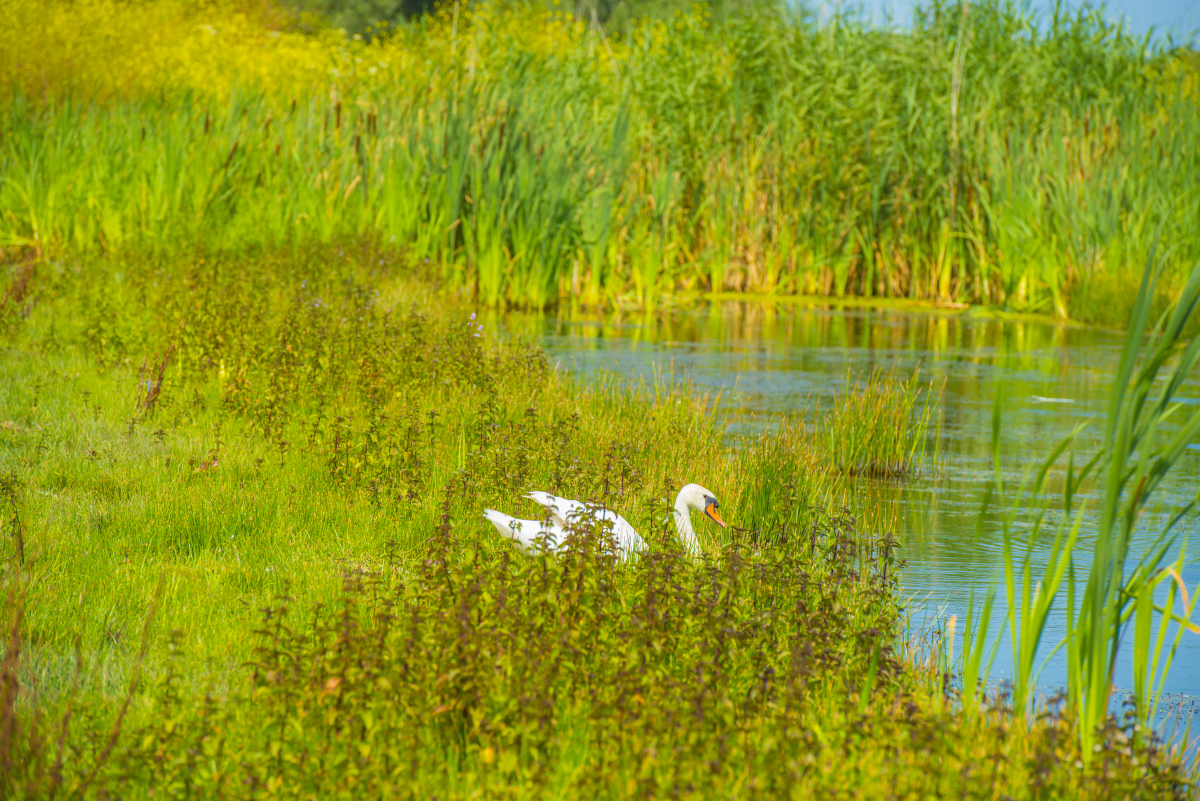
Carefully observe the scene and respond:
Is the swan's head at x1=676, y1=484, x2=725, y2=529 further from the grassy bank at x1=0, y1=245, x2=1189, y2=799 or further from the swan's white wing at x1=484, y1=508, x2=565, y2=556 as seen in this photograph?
the swan's white wing at x1=484, y1=508, x2=565, y2=556

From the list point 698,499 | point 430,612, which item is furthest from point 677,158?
point 430,612

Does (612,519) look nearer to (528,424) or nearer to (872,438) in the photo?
(528,424)

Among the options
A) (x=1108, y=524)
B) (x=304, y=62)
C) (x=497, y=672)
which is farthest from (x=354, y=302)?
(x=304, y=62)

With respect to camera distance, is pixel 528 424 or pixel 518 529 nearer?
pixel 518 529

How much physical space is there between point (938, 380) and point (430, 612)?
25.3 ft

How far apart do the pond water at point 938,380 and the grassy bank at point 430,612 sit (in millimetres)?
383

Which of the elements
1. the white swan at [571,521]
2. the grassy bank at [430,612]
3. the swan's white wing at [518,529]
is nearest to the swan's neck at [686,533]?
the white swan at [571,521]

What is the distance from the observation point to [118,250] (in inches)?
420

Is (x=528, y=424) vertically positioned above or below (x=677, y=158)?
below

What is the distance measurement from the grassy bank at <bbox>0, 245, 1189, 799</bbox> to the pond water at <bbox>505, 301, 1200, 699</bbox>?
0.38 m

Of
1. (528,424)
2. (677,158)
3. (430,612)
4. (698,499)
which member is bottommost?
(430,612)

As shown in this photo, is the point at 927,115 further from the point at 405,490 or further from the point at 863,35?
the point at 405,490

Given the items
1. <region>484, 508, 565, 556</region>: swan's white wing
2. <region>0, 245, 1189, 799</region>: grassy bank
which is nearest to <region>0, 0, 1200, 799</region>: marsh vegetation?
<region>0, 245, 1189, 799</region>: grassy bank

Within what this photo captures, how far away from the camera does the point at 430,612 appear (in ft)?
11.9
